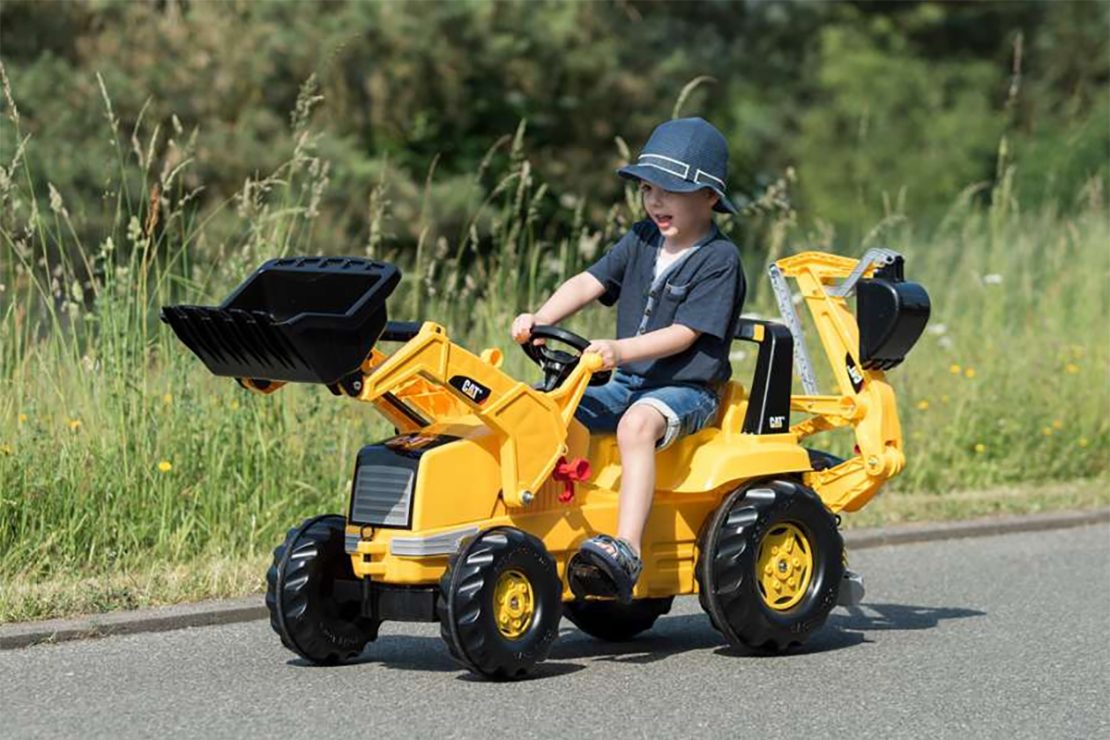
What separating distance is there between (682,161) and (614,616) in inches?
70.2

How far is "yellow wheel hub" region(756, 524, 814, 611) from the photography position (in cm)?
750

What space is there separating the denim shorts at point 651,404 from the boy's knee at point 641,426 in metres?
0.04

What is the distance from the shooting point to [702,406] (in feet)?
24.1

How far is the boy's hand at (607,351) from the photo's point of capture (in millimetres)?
7008

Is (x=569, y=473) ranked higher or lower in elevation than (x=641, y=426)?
lower

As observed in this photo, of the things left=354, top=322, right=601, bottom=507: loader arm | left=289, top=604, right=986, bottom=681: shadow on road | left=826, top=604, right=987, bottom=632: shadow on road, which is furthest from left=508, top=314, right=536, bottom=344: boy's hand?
left=826, top=604, right=987, bottom=632: shadow on road

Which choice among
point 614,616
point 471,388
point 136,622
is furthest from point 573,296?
point 136,622

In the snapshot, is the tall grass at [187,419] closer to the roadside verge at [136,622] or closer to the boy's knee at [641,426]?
the roadside verge at [136,622]

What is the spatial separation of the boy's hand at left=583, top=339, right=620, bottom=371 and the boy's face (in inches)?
24.9

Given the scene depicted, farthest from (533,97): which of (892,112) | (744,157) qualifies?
(892,112)

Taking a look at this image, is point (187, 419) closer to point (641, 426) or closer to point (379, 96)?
point (641, 426)

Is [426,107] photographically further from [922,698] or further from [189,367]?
[922,698]

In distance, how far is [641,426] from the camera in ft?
23.1

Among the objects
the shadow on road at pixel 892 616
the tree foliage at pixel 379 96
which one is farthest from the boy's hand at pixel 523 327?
the tree foliage at pixel 379 96
